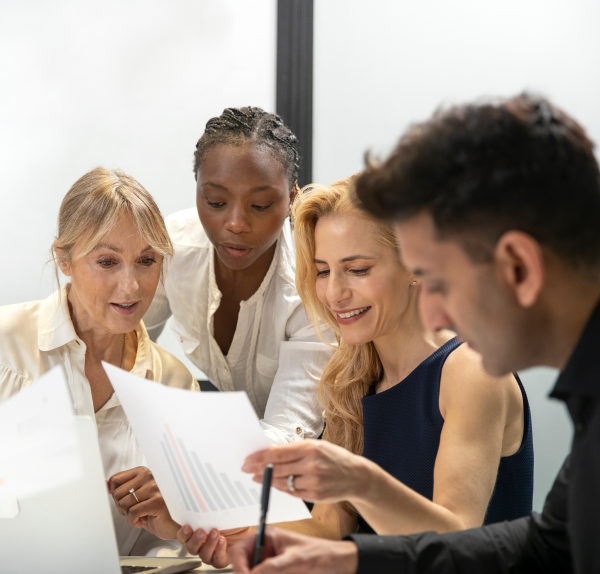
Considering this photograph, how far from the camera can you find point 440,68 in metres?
2.65

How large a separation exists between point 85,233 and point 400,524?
0.99 m

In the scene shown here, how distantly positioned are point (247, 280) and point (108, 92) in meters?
1.09

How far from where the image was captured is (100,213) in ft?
5.17

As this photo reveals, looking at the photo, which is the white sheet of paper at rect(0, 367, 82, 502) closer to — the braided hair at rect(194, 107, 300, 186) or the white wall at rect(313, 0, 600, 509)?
the braided hair at rect(194, 107, 300, 186)

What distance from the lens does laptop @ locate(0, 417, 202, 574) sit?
0.88 metres

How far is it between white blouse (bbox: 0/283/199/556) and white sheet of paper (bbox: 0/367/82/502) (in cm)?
67

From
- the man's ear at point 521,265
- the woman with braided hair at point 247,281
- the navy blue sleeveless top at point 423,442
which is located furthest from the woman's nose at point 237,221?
the man's ear at point 521,265

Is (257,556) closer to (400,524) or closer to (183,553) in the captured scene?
(400,524)

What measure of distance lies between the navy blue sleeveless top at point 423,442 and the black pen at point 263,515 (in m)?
0.59

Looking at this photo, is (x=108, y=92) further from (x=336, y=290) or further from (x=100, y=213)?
(x=336, y=290)

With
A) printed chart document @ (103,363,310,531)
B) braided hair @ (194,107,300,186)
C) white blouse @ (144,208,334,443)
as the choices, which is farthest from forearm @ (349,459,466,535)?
braided hair @ (194,107,300,186)

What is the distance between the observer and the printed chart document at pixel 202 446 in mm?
862

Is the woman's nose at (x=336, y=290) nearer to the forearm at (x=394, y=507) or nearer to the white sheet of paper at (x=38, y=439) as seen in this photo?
the forearm at (x=394, y=507)

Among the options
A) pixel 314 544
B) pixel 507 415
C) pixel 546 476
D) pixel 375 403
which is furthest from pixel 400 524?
pixel 546 476
